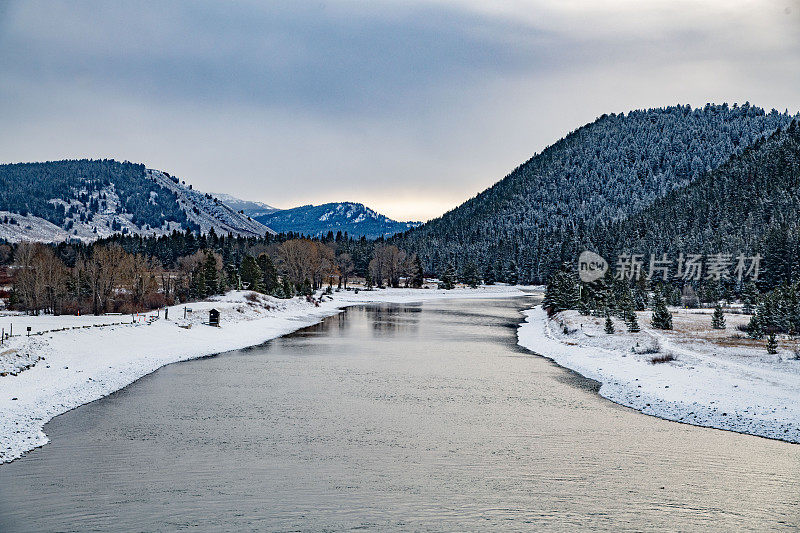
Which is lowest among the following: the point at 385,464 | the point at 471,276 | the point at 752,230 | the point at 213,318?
the point at 385,464

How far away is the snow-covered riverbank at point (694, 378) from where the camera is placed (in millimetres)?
24344

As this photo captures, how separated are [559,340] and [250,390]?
104ft

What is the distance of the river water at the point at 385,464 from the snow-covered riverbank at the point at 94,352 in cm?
122

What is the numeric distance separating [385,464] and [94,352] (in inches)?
1042

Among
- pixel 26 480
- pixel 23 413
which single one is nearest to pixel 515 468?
pixel 26 480

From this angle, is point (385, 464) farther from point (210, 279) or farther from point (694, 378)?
point (210, 279)

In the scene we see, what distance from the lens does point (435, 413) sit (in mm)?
25938

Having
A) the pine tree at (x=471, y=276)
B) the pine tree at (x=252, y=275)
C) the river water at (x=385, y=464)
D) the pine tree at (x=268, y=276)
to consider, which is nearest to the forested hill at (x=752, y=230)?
the pine tree at (x=471, y=276)

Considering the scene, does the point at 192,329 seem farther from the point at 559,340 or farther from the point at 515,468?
the point at 515,468

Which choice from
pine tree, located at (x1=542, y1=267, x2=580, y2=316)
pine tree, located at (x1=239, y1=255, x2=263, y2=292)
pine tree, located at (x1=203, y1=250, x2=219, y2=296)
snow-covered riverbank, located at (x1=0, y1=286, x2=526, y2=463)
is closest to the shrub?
snow-covered riverbank, located at (x1=0, y1=286, x2=526, y2=463)

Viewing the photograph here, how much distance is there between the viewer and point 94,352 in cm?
3722

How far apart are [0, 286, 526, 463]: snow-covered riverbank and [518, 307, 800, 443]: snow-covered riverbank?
25484 mm

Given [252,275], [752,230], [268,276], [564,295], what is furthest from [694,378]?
[752,230]

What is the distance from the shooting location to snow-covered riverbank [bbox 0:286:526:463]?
23703 mm
